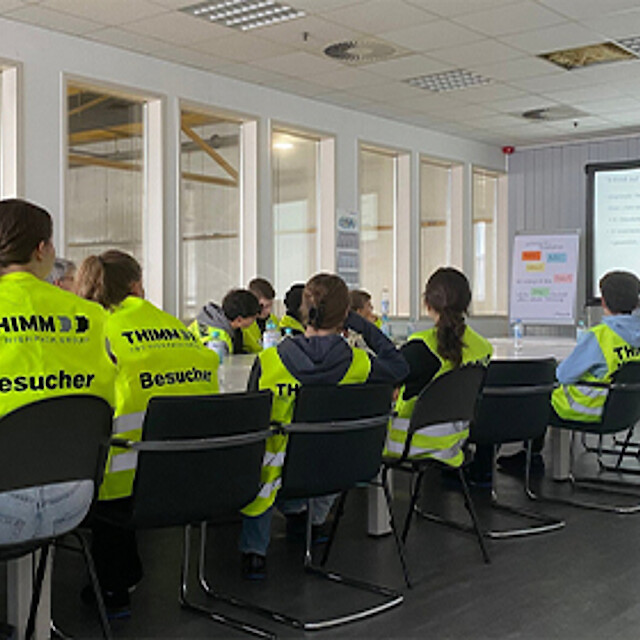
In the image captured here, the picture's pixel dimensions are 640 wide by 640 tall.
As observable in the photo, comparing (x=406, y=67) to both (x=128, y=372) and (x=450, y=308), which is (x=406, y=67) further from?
(x=128, y=372)

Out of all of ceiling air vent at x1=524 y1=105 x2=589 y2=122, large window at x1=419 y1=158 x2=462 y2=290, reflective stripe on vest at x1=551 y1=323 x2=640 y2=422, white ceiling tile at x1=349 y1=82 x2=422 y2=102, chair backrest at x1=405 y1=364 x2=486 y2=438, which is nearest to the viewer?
chair backrest at x1=405 y1=364 x2=486 y2=438

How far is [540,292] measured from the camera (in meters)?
10.9

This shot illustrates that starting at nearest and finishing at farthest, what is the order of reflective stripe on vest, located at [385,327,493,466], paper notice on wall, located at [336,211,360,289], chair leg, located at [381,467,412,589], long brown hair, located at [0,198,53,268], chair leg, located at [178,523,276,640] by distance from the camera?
1. long brown hair, located at [0,198,53,268]
2. chair leg, located at [178,523,276,640]
3. chair leg, located at [381,467,412,589]
4. reflective stripe on vest, located at [385,327,493,466]
5. paper notice on wall, located at [336,211,360,289]

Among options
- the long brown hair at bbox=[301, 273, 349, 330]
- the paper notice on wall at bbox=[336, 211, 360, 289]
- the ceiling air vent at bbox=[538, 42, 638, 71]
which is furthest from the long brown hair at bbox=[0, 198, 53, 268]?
the paper notice on wall at bbox=[336, 211, 360, 289]

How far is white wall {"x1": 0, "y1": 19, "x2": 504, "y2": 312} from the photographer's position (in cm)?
643

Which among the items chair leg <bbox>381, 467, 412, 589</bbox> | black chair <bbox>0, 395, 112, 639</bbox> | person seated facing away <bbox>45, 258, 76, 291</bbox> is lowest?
chair leg <bbox>381, 467, 412, 589</bbox>

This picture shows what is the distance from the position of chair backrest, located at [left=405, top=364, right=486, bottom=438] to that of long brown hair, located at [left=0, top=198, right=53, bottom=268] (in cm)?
166

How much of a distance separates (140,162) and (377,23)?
2.37 m

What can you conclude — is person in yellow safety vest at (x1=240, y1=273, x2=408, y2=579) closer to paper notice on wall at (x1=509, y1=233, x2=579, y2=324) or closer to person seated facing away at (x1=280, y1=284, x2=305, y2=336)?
person seated facing away at (x1=280, y1=284, x2=305, y2=336)

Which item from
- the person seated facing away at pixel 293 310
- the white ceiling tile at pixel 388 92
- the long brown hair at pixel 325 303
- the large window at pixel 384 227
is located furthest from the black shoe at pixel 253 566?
the large window at pixel 384 227

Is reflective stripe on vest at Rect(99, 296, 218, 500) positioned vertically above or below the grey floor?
above

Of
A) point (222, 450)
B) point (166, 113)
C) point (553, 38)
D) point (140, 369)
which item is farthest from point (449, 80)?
point (222, 450)

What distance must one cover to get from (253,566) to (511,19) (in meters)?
4.44

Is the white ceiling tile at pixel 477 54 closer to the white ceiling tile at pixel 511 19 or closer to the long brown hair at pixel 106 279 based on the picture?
the white ceiling tile at pixel 511 19
